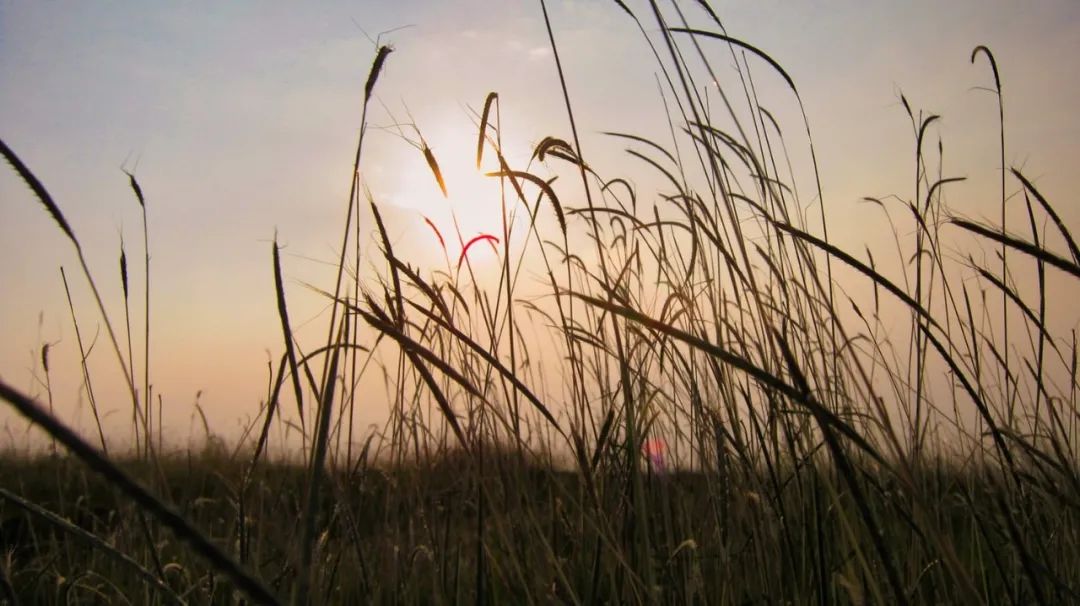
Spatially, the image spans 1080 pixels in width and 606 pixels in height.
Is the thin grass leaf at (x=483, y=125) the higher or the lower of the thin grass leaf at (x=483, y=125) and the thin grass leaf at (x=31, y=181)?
the higher

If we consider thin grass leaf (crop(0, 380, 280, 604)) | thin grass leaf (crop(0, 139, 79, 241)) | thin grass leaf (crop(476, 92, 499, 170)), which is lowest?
thin grass leaf (crop(0, 380, 280, 604))

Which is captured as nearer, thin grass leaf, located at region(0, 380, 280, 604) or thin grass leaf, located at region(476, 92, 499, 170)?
thin grass leaf, located at region(0, 380, 280, 604)

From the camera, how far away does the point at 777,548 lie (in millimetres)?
1199

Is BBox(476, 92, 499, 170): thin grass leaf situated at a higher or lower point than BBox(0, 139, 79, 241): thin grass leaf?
higher

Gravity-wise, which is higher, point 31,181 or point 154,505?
point 31,181

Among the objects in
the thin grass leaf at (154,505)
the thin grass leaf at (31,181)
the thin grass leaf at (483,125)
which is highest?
Answer: the thin grass leaf at (483,125)

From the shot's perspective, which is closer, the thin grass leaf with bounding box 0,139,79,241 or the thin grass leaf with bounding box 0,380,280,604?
the thin grass leaf with bounding box 0,380,280,604

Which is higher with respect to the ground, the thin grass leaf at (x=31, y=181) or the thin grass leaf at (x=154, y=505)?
the thin grass leaf at (x=31, y=181)

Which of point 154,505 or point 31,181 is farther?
point 31,181

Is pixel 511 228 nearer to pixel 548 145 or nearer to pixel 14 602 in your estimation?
pixel 548 145

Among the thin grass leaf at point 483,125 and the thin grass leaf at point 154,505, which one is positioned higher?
the thin grass leaf at point 483,125

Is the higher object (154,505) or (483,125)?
(483,125)

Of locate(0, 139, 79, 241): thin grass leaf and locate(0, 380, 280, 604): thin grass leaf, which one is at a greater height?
locate(0, 139, 79, 241): thin grass leaf

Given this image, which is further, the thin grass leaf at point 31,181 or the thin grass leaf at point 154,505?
the thin grass leaf at point 31,181
